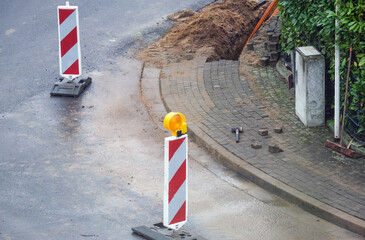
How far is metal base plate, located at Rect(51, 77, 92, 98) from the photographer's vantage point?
39.0 feet

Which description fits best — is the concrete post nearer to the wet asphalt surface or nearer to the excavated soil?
the wet asphalt surface

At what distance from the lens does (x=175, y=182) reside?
771 cm

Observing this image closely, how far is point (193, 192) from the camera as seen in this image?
9055 mm

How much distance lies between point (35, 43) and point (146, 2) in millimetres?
3416

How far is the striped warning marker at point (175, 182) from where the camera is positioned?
24.9ft

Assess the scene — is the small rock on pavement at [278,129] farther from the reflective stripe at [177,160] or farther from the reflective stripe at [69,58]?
the reflective stripe at [69,58]

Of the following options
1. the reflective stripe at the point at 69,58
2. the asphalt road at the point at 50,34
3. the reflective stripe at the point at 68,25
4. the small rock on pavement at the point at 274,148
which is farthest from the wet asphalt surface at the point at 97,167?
the reflective stripe at the point at 68,25

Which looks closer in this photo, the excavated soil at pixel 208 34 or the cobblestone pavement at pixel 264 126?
the cobblestone pavement at pixel 264 126

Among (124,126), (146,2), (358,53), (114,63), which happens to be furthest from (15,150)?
(146,2)

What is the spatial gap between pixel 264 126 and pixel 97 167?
2540mm

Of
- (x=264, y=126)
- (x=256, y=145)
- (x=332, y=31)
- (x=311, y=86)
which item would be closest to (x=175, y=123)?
(x=256, y=145)

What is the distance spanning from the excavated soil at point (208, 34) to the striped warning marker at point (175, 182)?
5.70 metres

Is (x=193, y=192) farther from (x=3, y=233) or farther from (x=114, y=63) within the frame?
(x=114, y=63)

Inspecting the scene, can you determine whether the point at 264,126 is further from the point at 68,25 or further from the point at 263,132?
the point at 68,25
